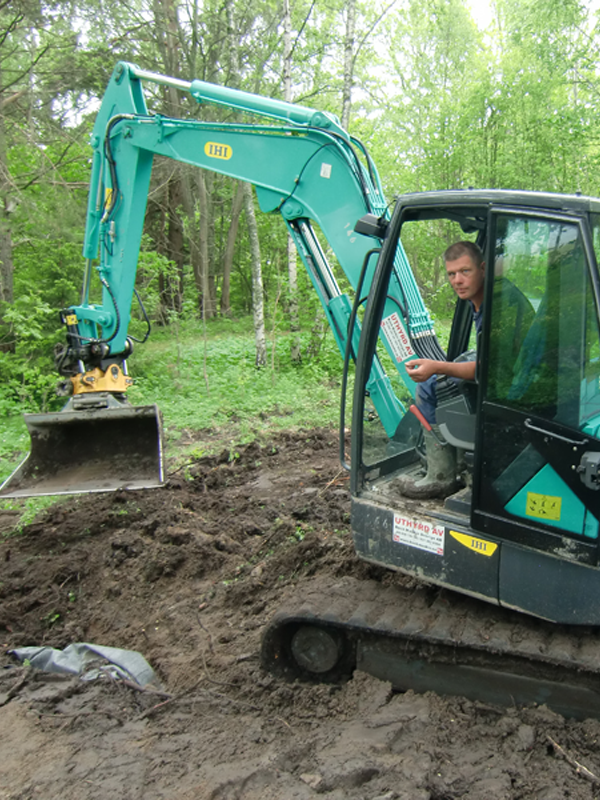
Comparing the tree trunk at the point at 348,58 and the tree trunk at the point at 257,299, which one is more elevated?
the tree trunk at the point at 348,58

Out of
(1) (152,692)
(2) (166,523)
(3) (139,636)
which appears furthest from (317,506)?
(1) (152,692)

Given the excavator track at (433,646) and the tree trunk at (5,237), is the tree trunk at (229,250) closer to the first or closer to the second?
the tree trunk at (5,237)

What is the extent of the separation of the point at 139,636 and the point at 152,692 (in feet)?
2.14

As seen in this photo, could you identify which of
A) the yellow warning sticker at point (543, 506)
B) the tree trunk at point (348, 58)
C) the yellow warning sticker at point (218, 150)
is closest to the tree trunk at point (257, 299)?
the tree trunk at point (348, 58)

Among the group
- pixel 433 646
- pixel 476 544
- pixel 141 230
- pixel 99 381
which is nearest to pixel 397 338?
pixel 476 544

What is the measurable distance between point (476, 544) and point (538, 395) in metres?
0.72

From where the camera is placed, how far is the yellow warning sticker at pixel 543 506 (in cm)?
248

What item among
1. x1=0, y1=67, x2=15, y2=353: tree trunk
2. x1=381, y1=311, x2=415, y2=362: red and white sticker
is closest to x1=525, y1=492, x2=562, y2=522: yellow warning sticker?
x1=381, y1=311, x2=415, y2=362: red and white sticker

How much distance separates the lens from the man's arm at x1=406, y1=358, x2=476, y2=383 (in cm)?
278

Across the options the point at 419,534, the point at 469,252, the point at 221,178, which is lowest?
the point at 419,534

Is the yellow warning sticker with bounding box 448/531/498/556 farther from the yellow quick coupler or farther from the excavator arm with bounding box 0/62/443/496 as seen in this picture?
the yellow quick coupler

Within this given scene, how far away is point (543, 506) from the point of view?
2518mm

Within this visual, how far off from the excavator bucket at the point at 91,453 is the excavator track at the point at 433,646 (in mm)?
1795

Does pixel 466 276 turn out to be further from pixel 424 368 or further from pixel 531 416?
pixel 531 416
